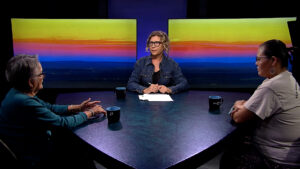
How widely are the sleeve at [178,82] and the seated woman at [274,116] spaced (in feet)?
3.30

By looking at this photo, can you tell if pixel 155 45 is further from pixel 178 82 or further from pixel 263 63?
pixel 263 63

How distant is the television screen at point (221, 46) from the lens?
3.48 meters

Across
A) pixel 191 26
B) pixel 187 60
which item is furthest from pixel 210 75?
pixel 191 26

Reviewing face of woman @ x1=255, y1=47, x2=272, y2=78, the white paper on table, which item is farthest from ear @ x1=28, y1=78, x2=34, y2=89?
face of woman @ x1=255, y1=47, x2=272, y2=78

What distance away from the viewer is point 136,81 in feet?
9.25

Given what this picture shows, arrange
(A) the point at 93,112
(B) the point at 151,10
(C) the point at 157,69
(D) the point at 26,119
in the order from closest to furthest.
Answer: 1. (D) the point at 26,119
2. (A) the point at 93,112
3. (C) the point at 157,69
4. (B) the point at 151,10

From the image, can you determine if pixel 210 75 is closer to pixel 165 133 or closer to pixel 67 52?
pixel 67 52

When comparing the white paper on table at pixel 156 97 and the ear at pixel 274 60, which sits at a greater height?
the ear at pixel 274 60

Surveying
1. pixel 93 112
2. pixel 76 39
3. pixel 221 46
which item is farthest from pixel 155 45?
pixel 93 112

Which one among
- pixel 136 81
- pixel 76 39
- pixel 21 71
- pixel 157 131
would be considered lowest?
pixel 157 131

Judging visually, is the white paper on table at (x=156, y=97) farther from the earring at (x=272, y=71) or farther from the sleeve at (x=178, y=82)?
the earring at (x=272, y=71)

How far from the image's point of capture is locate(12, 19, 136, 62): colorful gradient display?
3.47 meters

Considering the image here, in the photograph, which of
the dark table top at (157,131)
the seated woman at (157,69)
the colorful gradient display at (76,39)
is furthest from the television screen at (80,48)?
the dark table top at (157,131)

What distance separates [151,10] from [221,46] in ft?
3.78
